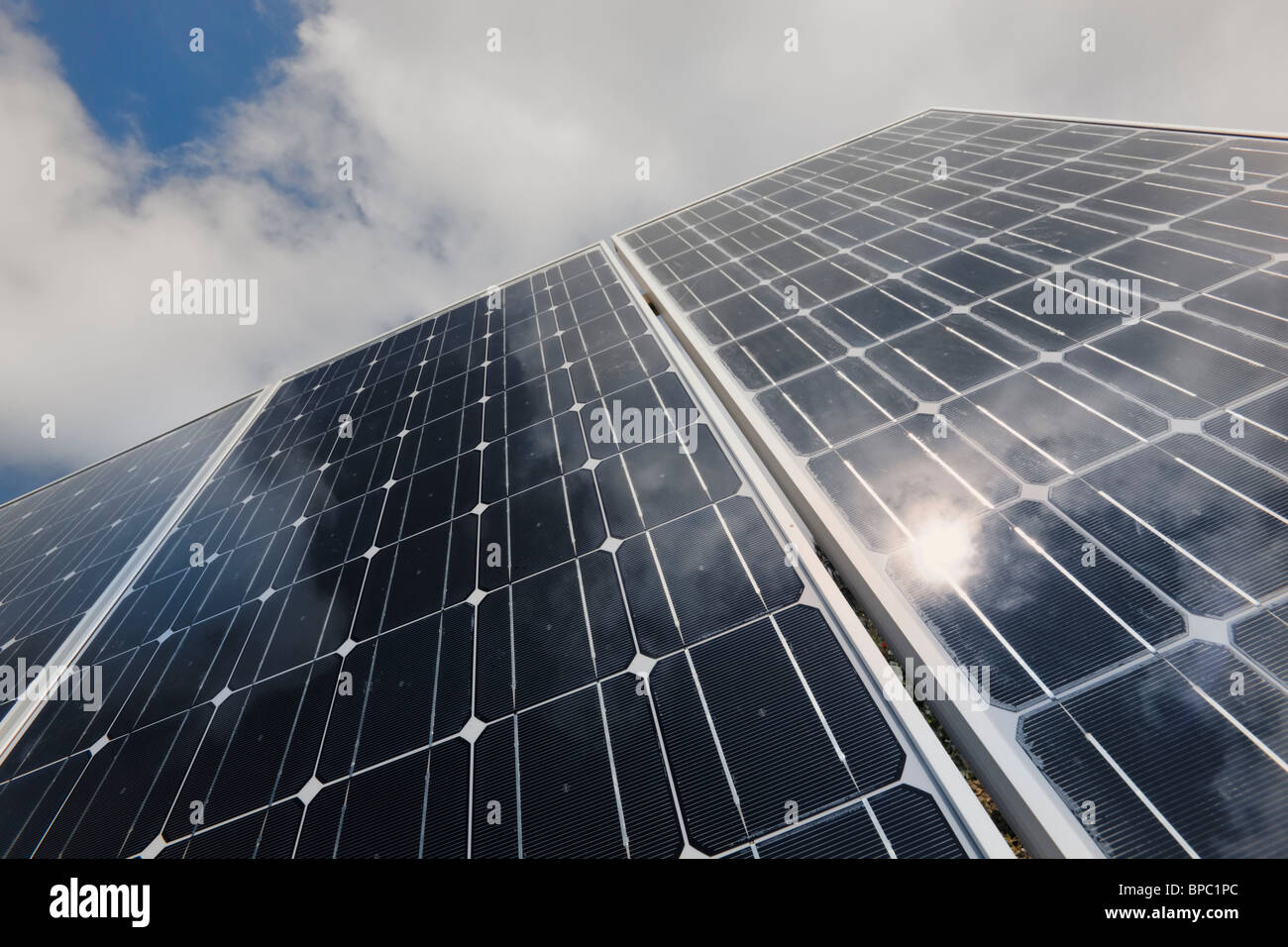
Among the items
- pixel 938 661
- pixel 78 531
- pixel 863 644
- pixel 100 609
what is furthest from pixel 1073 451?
pixel 78 531

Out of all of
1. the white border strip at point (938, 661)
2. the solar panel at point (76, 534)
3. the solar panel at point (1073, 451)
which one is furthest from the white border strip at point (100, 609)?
the solar panel at point (1073, 451)

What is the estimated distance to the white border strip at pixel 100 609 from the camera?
8891mm

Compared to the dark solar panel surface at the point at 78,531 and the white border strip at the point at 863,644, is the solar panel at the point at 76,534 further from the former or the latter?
the white border strip at the point at 863,644

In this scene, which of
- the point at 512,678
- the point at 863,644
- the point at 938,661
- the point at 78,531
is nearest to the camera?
the point at 938,661

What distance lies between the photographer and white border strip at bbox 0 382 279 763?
889cm

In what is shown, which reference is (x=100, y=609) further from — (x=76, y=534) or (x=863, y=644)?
(x=863, y=644)

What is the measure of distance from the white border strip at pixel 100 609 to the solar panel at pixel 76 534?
0.13 m

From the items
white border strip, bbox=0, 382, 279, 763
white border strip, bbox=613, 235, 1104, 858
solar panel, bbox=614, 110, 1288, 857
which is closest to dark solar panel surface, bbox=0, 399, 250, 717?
white border strip, bbox=0, 382, 279, 763

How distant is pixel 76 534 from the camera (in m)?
15.4

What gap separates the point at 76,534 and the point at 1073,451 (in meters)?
23.2

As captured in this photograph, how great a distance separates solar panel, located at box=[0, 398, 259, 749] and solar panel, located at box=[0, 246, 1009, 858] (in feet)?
5.10

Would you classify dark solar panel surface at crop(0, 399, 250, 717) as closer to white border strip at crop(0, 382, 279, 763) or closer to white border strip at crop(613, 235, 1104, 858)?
white border strip at crop(0, 382, 279, 763)

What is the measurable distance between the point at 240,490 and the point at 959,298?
1654 cm

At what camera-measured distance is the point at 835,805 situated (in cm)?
454
